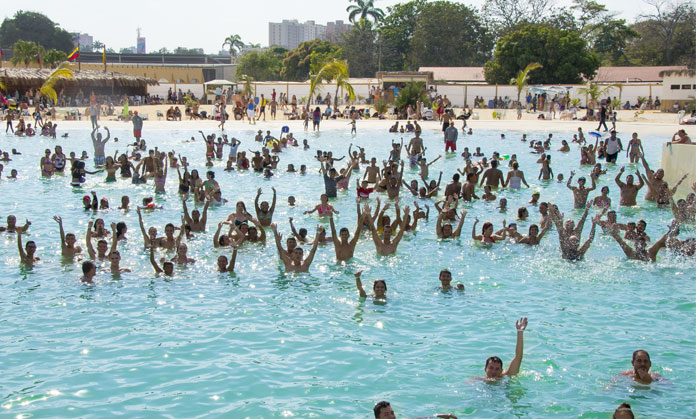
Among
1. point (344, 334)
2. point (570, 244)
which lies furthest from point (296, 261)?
point (570, 244)

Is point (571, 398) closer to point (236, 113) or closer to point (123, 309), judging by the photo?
point (123, 309)

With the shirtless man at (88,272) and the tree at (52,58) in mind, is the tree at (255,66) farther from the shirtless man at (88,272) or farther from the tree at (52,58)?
the shirtless man at (88,272)

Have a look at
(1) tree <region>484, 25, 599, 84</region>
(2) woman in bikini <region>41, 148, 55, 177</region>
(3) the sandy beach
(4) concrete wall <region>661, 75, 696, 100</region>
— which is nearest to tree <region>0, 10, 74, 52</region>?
(3) the sandy beach

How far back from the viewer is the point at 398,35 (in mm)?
83500

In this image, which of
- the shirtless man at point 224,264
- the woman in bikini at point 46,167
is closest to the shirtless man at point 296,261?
the shirtless man at point 224,264

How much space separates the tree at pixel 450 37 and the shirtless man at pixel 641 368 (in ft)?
232

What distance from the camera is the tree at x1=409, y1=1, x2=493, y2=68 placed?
75.2 metres

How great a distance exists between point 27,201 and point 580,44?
46354mm

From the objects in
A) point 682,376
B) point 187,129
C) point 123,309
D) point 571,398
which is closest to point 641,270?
point 682,376

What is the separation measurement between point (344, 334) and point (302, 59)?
2841 inches

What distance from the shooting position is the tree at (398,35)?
8250cm

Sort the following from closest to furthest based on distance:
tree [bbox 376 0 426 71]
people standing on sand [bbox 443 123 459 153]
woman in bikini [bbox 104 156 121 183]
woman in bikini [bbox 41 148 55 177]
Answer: woman in bikini [bbox 104 156 121 183] → woman in bikini [bbox 41 148 55 177] → people standing on sand [bbox 443 123 459 153] → tree [bbox 376 0 426 71]

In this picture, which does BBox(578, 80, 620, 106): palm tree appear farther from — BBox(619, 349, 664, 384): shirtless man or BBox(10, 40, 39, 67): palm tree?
BBox(10, 40, 39, 67): palm tree

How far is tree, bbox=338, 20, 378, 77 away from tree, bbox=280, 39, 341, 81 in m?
2.46
